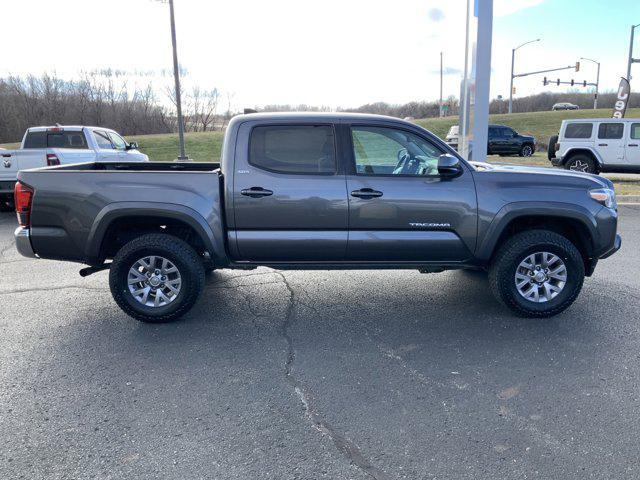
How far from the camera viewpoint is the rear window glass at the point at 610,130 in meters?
15.5

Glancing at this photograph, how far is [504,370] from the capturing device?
146 inches

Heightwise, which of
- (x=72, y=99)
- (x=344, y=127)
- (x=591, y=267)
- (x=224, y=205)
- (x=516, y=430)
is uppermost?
(x=72, y=99)

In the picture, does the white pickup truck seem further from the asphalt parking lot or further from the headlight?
the headlight

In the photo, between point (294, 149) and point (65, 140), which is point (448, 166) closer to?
point (294, 149)

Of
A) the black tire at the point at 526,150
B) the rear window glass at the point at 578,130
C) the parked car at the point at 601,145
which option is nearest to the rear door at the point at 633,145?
the parked car at the point at 601,145

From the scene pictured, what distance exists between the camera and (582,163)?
52.2 ft

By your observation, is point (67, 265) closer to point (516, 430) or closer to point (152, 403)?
point (152, 403)

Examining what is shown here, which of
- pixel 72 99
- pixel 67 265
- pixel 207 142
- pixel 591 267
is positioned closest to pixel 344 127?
pixel 591 267

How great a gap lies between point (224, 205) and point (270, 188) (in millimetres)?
453

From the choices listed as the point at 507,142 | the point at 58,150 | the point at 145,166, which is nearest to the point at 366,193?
the point at 145,166

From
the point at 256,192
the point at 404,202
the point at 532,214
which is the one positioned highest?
the point at 256,192

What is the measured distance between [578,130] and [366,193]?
14.1 metres

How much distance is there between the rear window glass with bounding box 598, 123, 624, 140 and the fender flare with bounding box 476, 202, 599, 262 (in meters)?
13.0

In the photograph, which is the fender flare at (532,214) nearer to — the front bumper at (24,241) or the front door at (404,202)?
the front door at (404,202)
